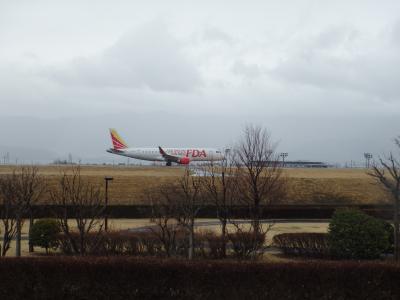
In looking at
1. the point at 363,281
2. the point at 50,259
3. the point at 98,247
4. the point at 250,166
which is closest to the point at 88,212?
A: the point at 98,247

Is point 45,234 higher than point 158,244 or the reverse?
higher

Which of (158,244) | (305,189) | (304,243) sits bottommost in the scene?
(304,243)

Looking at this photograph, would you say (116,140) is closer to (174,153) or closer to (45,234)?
(174,153)

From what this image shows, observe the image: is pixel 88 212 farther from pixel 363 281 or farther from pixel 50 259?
pixel 363 281

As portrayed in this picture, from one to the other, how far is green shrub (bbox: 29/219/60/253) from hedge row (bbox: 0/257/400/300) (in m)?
10.5

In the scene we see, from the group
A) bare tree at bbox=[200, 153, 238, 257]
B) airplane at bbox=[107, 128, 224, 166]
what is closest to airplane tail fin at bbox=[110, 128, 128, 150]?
airplane at bbox=[107, 128, 224, 166]

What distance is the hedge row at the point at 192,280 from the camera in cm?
1044

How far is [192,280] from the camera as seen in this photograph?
10.5m

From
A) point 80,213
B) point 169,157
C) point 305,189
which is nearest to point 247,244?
point 80,213

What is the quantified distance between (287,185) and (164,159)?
1427 inches

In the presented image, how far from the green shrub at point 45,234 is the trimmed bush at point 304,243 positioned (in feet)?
31.8

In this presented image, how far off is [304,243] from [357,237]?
3379 millimetres

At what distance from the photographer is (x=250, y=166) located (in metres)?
25.0

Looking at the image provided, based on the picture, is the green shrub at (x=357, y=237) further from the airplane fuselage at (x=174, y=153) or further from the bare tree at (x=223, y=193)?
the airplane fuselage at (x=174, y=153)
